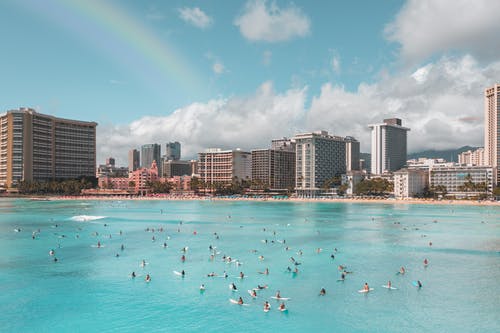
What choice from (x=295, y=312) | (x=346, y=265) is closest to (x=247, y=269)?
(x=346, y=265)

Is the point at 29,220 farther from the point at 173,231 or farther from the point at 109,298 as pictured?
the point at 109,298

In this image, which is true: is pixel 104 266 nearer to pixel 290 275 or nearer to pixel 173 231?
pixel 290 275

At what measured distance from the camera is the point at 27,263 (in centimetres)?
6109

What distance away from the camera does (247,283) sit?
50.0 m

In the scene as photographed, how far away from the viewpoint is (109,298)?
44469mm

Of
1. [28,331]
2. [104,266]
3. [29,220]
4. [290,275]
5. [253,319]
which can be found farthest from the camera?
[29,220]

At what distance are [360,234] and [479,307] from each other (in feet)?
167

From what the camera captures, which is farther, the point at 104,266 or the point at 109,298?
the point at 104,266

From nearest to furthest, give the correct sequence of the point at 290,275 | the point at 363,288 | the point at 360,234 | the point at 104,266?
the point at 363,288 < the point at 290,275 < the point at 104,266 < the point at 360,234

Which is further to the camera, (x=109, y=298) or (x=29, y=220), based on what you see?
(x=29, y=220)

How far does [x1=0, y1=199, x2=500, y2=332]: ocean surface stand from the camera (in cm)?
3834

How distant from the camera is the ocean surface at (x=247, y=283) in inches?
1510

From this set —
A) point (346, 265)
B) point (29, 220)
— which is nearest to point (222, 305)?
point (346, 265)

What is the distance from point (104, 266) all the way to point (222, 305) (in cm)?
2270
